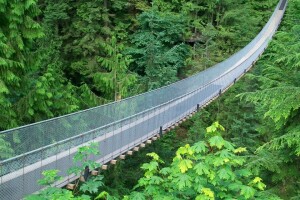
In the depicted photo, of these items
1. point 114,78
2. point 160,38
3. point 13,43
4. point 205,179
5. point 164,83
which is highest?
point 13,43

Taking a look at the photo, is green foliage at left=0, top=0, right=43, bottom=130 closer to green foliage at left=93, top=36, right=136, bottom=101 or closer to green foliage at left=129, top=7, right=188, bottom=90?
green foliage at left=93, top=36, right=136, bottom=101

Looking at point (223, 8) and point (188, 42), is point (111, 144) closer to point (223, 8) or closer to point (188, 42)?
point (188, 42)

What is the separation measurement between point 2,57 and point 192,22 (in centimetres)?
1529

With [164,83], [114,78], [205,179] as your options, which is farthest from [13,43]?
[164,83]

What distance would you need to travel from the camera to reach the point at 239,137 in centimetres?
1482

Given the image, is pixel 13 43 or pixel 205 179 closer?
pixel 205 179

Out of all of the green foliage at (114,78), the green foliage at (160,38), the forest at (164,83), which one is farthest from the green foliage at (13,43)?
the green foliage at (160,38)

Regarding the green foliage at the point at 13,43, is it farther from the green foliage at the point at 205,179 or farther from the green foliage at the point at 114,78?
the green foliage at the point at 114,78

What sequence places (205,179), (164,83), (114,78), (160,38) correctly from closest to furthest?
(205,179) → (114,78) → (164,83) → (160,38)

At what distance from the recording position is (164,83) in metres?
15.4

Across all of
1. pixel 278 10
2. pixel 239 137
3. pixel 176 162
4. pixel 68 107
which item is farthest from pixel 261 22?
pixel 176 162

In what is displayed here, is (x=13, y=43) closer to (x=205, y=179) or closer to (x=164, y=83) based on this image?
(x=205, y=179)

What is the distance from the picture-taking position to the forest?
13.1 ft

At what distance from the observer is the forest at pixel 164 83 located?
13.1 ft
